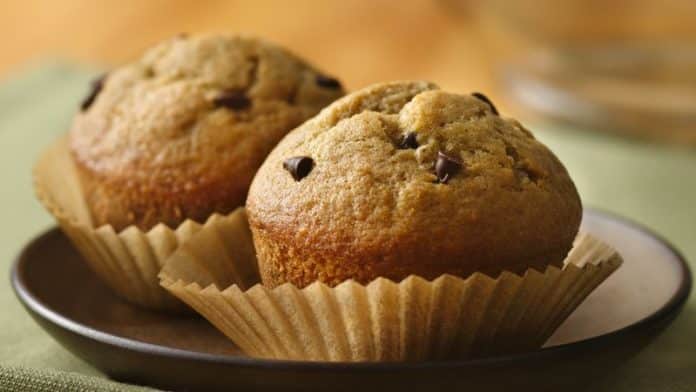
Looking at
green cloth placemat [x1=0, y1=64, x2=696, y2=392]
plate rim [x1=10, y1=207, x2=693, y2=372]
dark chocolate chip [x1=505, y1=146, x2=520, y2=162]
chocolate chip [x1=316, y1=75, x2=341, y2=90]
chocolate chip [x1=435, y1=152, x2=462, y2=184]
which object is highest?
chocolate chip [x1=435, y1=152, x2=462, y2=184]

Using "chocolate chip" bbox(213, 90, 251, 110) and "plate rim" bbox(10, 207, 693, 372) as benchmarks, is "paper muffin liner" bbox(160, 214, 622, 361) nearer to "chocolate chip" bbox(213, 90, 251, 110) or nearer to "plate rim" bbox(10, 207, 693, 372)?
"plate rim" bbox(10, 207, 693, 372)

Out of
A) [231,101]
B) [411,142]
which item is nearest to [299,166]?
[411,142]

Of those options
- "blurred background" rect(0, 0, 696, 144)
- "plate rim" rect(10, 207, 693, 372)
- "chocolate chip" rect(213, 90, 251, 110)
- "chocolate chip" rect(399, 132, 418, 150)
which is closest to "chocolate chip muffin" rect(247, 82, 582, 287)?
"chocolate chip" rect(399, 132, 418, 150)

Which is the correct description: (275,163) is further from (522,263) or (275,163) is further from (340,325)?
(522,263)

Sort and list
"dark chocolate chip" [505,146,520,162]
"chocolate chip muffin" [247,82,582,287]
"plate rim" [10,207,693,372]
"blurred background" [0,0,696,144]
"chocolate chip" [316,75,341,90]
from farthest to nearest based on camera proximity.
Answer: "blurred background" [0,0,696,144], "chocolate chip" [316,75,341,90], "dark chocolate chip" [505,146,520,162], "chocolate chip muffin" [247,82,582,287], "plate rim" [10,207,693,372]

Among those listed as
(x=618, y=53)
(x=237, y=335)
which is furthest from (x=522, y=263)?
(x=618, y=53)

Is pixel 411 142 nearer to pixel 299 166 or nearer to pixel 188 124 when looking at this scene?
pixel 299 166

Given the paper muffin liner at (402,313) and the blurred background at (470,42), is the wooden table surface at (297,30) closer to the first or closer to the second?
the blurred background at (470,42)

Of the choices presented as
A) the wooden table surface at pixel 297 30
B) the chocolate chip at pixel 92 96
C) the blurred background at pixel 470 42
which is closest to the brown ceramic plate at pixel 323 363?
the chocolate chip at pixel 92 96
